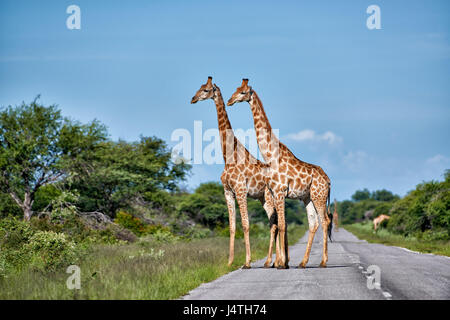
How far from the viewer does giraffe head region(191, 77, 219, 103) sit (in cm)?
1934

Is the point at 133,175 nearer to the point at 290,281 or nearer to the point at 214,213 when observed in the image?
the point at 214,213

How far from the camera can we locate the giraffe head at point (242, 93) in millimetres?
18406

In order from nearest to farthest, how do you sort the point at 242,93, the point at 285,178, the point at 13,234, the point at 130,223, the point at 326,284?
the point at 326,284 < the point at 285,178 < the point at 242,93 < the point at 13,234 < the point at 130,223

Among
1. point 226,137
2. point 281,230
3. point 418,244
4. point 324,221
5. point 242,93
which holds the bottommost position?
point 418,244

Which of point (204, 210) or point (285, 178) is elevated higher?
point (285, 178)

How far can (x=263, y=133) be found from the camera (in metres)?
19.0

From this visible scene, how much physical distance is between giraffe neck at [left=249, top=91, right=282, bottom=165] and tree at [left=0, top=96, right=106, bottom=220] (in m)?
22.6

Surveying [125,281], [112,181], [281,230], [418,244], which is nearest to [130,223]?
[112,181]

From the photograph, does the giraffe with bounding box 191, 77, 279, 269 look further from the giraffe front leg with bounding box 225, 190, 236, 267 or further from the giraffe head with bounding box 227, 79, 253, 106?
the giraffe head with bounding box 227, 79, 253, 106

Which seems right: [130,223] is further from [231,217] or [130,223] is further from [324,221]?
[324,221]

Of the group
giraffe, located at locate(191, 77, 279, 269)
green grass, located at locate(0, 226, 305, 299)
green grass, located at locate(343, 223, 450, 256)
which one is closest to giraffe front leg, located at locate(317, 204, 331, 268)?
giraffe, located at locate(191, 77, 279, 269)

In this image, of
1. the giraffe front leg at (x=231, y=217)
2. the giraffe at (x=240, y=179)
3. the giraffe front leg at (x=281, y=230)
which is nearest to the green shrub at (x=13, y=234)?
the giraffe front leg at (x=231, y=217)

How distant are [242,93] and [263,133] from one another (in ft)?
4.95

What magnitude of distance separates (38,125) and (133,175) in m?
8.18
